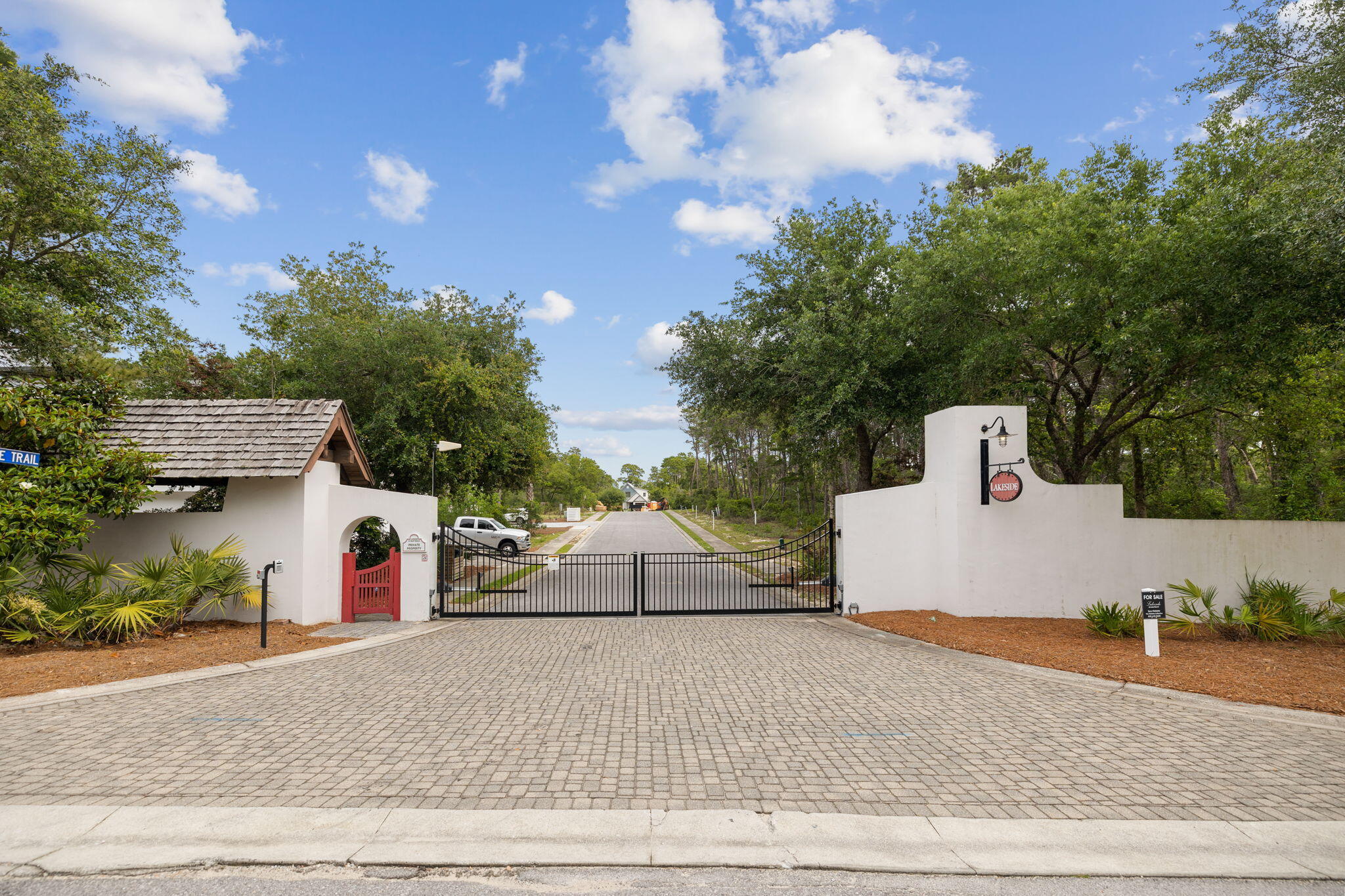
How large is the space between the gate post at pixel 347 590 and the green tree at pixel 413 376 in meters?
6.45

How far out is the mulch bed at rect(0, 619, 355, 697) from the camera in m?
7.72

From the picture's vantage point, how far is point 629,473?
160m

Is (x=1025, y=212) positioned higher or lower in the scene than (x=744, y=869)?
higher

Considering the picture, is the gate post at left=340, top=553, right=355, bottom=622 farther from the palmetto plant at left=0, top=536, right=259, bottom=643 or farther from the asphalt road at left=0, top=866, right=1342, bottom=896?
the asphalt road at left=0, top=866, right=1342, bottom=896

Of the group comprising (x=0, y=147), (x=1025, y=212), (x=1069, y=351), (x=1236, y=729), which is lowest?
(x=1236, y=729)

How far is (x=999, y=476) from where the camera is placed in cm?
1094

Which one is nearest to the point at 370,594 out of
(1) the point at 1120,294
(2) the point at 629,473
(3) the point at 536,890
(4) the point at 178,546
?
(4) the point at 178,546

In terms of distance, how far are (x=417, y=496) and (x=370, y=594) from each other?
7.14 ft

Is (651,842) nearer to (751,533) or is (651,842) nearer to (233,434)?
(233,434)

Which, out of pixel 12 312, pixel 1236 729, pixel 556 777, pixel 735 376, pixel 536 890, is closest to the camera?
pixel 536 890

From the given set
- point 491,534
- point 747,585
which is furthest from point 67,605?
point 491,534

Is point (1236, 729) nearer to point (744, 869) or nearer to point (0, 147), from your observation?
point (744, 869)

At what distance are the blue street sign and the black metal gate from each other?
233 inches

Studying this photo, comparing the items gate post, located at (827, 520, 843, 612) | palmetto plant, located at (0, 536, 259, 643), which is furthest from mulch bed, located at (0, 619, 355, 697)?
gate post, located at (827, 520, 843, 612)
